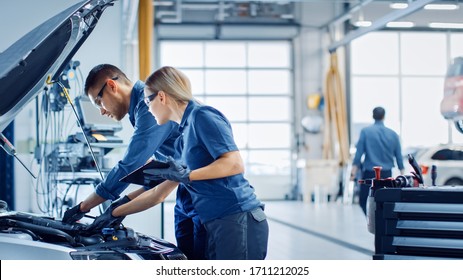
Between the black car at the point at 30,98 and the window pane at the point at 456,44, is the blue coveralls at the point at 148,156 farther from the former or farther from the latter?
the window pane at the point at 456,44

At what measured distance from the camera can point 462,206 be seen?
6.41 feet

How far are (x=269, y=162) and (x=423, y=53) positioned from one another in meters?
3.09

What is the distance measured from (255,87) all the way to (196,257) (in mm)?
8736

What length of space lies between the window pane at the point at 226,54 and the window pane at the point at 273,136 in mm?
1165

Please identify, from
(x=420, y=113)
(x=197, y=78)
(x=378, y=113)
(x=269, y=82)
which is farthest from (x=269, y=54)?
(x=378, y=113)

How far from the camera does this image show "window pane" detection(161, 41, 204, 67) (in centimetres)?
1048

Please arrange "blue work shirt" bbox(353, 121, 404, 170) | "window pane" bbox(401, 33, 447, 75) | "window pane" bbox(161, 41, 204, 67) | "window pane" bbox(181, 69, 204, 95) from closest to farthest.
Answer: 1. "blue work shirt" bbox(353, 121, 404, 170)
2. "window pane" bbox(401, 33, 447, 75)
3. "window pane" bbox(181, 69, 204, 95)
4. "window pane" bbox(161, 41, 204, 67)

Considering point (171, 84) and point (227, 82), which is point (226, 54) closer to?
point (227, 82)

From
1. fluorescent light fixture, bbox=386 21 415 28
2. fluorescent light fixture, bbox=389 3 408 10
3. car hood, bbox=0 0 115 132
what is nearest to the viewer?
car hood, bbox=0 0 115 132

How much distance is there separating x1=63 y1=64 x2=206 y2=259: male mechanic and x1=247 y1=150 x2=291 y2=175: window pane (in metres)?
8.43

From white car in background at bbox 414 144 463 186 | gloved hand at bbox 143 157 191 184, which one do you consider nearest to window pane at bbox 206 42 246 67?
white car in background at bbox 414 144 463 186

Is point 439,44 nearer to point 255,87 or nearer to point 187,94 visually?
point 255,87

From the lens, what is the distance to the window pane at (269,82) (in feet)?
35.0

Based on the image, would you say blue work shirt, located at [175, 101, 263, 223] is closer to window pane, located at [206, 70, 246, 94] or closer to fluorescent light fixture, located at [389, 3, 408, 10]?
fluorescent light fixture, located at [389, 3, 408, 10]
